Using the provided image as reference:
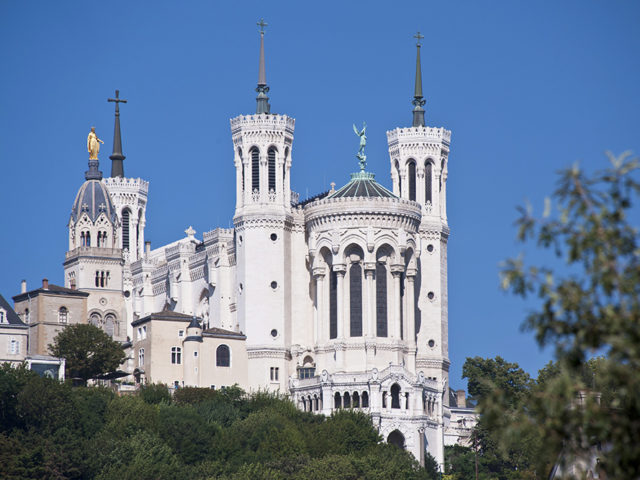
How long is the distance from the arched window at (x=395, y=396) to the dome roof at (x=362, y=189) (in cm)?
1552

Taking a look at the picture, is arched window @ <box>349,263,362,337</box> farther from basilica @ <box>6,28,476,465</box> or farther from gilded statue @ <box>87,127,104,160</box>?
gilded statue @ <box>87,127,104,160</box>

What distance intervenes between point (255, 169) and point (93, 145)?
2893 centimetres

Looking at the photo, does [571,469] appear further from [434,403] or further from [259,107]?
[259,107]

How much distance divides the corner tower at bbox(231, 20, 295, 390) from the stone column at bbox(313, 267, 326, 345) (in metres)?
3.07

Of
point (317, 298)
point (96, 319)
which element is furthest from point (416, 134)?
point (96, 319)

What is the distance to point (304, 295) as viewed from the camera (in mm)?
128125

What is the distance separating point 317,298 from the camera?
125 meters

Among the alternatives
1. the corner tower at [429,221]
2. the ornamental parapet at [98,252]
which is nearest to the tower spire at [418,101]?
the corner tower at [429,221]

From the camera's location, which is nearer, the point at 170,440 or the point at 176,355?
the point at 170,440

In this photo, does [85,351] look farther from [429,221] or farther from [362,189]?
[429,221]

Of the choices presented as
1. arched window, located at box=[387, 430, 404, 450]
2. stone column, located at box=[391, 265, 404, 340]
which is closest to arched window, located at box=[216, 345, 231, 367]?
stone column, located at box=[391, 265, 404, 340]

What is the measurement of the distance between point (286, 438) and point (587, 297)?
8443cm

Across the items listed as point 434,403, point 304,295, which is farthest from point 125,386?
point 434,403

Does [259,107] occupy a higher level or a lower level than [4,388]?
higher
